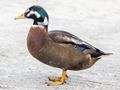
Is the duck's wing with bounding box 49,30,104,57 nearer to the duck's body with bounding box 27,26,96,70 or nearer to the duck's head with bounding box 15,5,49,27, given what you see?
the duck's body with bounding box 27,26,96,70

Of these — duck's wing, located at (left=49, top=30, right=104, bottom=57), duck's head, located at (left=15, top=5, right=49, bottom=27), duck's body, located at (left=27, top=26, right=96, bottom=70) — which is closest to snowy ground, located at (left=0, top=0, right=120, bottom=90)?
duck's body, located at (left=27, top=26, right=96, bottom=70)

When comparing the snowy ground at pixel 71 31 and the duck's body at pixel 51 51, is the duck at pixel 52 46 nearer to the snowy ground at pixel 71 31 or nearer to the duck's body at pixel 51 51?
the duck's body at pixel 51 51

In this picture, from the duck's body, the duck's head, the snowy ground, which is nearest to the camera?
the duck's body

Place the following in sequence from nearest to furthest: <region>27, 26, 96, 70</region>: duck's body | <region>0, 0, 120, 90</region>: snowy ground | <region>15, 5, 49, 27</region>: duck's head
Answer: <region>27, 26, 96, 70</region>: duck's body < <region>15, 5, 49, 27</region>: duck's head < <region>0, 0, 120, 90</region>: snowy ground

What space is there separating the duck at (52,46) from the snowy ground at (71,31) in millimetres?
468

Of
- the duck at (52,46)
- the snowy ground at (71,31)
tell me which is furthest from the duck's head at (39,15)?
the snowy ground at (71,31)

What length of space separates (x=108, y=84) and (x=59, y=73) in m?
1.03

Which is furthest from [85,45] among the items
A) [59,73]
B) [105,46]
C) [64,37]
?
[105,46]

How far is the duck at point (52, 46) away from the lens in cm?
450

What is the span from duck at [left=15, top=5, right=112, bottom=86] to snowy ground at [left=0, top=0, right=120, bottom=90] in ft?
1.53

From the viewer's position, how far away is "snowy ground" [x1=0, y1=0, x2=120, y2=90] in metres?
5.03

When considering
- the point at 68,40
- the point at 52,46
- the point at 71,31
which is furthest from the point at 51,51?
the point at 71,31

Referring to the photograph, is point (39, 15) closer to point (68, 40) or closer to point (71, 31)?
point (68, 40)

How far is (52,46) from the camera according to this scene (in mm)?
4484
